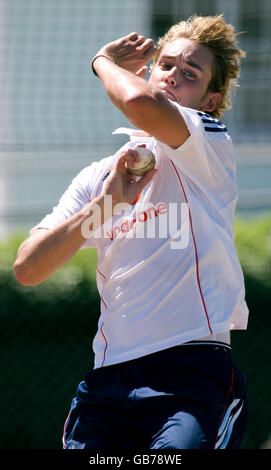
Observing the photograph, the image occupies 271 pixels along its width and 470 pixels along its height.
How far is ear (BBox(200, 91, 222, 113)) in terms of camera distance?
333 cm

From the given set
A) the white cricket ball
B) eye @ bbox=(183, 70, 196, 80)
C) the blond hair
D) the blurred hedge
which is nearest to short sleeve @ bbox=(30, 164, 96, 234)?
the white cricket ball

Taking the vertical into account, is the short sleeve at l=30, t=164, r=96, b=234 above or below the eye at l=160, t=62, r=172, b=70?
below

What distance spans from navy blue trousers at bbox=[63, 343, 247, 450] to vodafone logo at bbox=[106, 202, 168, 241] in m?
0.48

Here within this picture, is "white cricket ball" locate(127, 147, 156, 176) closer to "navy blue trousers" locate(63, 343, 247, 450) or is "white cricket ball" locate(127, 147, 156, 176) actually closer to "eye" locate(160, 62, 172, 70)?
"eye" locate(160, 62, 172, 70)

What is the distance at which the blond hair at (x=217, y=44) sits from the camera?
10.9ft

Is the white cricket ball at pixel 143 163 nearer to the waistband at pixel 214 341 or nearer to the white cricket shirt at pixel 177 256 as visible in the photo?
the white cricket shirt at pixel 177 256

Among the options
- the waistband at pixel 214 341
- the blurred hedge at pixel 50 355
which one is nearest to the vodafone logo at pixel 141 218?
the waistband at pixel 214 341

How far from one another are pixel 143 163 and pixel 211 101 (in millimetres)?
693

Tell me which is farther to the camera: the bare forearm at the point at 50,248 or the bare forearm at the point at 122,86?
the bare forearm at the point at 50,248

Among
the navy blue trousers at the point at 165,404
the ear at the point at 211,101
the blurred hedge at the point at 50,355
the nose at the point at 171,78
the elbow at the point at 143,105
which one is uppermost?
the nose at the point at 171,78

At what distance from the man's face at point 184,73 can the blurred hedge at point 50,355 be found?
2.43 meters

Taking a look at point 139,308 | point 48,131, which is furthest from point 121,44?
point 48,131
